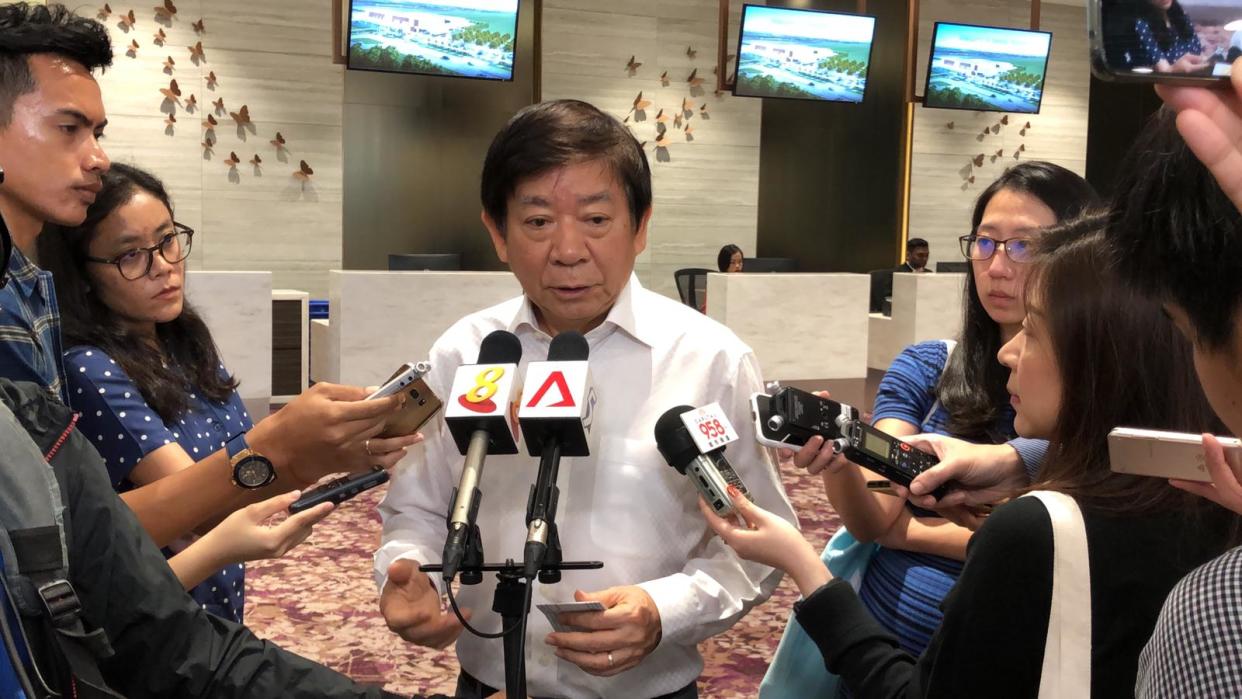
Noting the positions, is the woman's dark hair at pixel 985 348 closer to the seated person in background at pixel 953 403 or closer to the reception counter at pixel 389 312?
the seated person in background at pixel 953 403

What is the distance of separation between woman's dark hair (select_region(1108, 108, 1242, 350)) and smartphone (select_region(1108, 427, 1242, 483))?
9cm

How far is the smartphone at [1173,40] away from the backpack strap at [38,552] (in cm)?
96

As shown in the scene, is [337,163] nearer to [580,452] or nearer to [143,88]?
[143,88]

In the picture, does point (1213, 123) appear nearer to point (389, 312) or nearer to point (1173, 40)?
point (1173, 40)

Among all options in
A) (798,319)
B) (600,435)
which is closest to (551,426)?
(600,435)

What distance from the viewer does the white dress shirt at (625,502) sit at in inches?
65.1

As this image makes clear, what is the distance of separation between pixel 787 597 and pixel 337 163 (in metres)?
6.11

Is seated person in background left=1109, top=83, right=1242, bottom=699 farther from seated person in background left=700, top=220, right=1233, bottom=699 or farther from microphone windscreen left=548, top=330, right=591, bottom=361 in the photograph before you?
microphone windscreen left=548, top=330, right=591, bottom=361

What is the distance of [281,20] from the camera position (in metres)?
8.81

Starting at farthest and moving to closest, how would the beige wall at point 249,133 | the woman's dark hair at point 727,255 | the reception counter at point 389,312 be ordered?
1. the woman's dark hair at point 727,255
2. the beige wall at point 249,133
3. the reception counter at point 389,312

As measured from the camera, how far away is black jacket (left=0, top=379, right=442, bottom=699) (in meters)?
1.19

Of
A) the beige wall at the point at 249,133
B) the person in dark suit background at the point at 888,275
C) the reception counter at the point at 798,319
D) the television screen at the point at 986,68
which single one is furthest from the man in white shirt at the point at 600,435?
the television screen at the point at 986,68

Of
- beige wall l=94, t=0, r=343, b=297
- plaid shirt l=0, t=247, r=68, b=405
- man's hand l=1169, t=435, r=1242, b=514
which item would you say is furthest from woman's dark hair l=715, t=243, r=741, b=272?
man's hand l=1169, t=435, r=1242, b=514

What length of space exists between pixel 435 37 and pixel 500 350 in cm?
704
